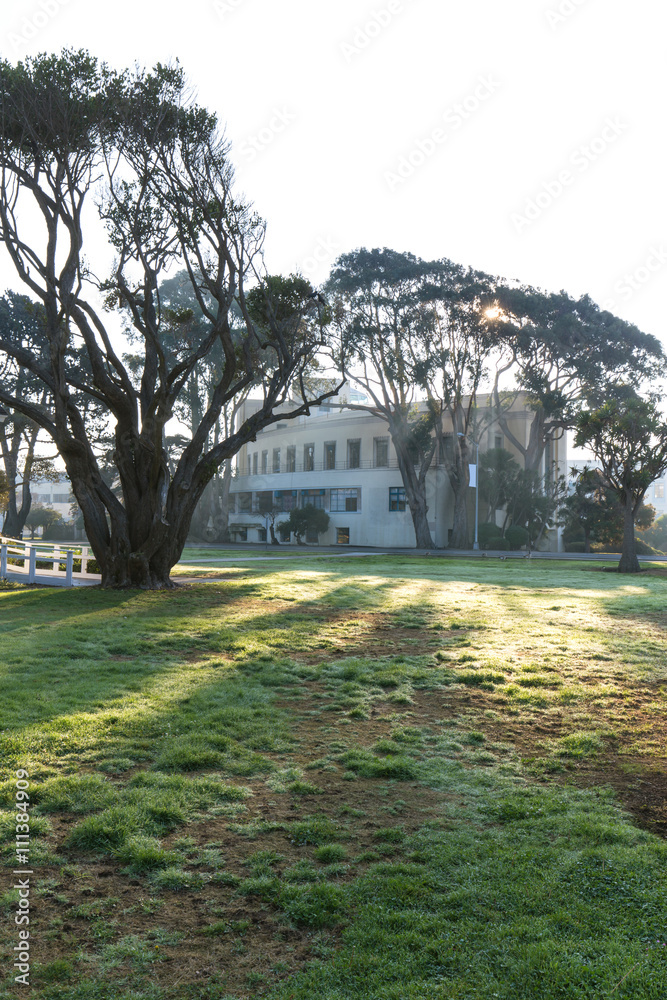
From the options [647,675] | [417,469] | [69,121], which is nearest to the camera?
[647,675]

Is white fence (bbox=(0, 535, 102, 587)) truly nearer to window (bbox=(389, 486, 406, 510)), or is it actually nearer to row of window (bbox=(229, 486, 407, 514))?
window (bbox=(389, 486, 406, 510))

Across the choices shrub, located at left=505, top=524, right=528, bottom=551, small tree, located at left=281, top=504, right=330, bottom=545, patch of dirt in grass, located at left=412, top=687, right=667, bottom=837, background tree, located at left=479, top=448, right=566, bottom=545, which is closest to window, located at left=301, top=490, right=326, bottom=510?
small tree, located at left=281, top=504, right=330, bottom=545

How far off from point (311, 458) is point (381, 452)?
7.39 metres

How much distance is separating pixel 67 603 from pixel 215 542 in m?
44.4

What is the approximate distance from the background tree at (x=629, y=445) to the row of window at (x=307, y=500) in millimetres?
24619

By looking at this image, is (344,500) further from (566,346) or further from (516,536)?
(566,346)

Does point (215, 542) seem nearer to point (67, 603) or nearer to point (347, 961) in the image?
point (67, 603)

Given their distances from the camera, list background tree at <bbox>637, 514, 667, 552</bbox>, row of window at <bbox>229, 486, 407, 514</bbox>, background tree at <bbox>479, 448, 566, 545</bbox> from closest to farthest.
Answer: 1. background tree at <bbox>479, 448, 566, 545</bbox>
2. row of window at <bbox>229, 486, 407, 514</bbox>
3. background tree at <bbox>637, 514, 667, 552</bbox>

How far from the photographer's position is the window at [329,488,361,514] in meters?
55.3

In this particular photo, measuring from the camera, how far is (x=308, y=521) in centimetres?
5466

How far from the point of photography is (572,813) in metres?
4.73

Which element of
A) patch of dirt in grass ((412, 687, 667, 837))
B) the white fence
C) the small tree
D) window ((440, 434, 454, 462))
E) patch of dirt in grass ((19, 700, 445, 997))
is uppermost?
window ((440, 434, 454, 462))

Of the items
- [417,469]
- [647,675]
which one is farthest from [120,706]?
[417,469]

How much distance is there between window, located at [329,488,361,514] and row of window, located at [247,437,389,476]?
2178 millimetres
